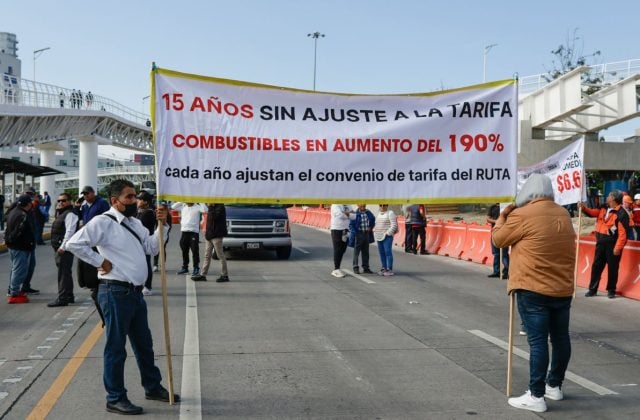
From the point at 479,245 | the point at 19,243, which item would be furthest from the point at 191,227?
the point at 479,245

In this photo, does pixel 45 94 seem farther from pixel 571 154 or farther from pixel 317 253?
pixel 571 154

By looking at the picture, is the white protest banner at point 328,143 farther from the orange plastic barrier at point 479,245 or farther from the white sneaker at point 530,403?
the orange plastic barrier at point 479,245

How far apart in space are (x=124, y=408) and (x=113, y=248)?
125 cm

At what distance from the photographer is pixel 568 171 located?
441 inches

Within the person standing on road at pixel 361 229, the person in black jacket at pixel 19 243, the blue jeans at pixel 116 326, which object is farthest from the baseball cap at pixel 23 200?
the person standing on road at pixel 361 229

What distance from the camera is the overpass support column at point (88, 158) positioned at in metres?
51.1

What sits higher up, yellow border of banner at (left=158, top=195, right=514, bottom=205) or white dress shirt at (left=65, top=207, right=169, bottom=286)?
yellow border of banner at (left=158, top=195, right=514, bottom=205)

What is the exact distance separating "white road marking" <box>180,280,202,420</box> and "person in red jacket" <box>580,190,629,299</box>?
664cm

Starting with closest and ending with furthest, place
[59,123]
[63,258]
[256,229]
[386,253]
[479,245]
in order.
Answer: [63,258], [386,253], [256,229], [479,245], [59,123]

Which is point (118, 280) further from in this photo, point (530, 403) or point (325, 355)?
point (530, 403)

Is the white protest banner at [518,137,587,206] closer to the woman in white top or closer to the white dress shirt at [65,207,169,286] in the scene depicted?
the woman in white top

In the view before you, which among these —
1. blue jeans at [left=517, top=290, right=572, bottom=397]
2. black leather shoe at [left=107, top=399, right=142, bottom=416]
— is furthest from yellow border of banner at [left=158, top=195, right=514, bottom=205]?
black leather shoe at [left=107, top=399, right=142, bottom=416]

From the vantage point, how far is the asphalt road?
554 centimetres

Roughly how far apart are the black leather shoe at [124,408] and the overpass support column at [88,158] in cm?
4745
